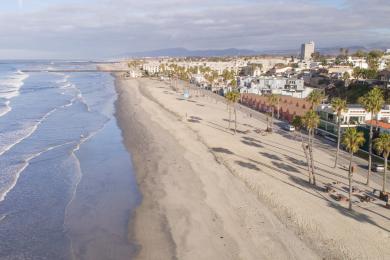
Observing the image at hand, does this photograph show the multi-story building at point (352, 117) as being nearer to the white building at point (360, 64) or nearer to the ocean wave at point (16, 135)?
the ocean wave at point (16, 135)

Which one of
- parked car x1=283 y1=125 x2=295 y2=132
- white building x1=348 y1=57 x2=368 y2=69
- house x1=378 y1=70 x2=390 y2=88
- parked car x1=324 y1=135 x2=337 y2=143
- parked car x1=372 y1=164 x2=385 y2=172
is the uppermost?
white building x1=348 y1=57 x2=368 y2=69

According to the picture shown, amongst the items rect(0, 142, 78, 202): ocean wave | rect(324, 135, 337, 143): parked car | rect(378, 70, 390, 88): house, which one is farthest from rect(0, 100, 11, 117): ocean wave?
rect(378, 70, 390, 88): house

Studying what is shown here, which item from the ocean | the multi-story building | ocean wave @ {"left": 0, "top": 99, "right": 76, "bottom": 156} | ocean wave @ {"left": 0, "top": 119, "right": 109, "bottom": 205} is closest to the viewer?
the ocean

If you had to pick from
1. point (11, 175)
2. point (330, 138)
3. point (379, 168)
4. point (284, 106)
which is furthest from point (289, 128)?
point (11, 175)

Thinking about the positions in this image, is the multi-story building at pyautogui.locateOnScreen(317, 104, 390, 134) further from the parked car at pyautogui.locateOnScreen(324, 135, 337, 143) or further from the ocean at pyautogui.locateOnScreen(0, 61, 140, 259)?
the ocean at pyautogui.locateOnScreen(0, 61, 140, 259)

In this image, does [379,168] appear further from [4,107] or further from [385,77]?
[4,107]

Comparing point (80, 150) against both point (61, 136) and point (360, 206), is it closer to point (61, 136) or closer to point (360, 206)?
point (61, 136)
